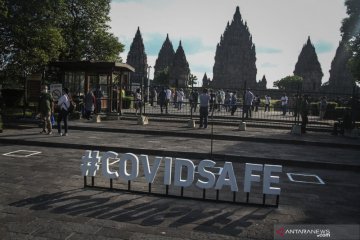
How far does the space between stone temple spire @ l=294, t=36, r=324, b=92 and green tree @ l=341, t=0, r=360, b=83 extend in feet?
184

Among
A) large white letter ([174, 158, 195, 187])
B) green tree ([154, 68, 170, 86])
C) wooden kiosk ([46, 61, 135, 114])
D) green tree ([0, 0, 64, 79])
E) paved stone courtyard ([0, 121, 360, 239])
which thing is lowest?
paved stone courtyard ([0, 121, 360, 239])

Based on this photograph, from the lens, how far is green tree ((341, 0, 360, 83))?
1215 inches

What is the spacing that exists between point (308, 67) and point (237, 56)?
21.1 metres

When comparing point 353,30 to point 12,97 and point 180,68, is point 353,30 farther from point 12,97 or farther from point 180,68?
point 180,68

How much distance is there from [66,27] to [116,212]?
2729 centimetres

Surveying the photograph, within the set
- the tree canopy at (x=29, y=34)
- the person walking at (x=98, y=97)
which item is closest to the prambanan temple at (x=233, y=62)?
the tree canopy at (x=29, y=34)

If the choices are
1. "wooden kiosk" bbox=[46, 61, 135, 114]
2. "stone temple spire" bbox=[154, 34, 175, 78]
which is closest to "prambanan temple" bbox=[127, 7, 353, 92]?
"stone temple spire" bbox=[154, 34, 175, 78]

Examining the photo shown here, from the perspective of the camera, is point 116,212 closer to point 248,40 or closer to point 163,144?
point 163,144

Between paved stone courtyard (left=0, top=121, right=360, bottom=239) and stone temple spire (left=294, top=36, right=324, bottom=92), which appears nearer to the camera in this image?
paved stone courtyard (left=0, top=121, right=360, bottom=239)

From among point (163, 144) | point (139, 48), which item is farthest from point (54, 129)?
point (139, 48)

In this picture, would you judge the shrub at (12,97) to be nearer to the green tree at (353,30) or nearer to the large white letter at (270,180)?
the large white letter at (270,180)

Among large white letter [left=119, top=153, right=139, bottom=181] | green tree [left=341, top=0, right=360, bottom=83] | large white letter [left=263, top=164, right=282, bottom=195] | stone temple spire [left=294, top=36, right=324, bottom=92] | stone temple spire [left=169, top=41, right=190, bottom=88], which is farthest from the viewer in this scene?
stone temple spire [left=294, top=36, right=324, bottom=92]

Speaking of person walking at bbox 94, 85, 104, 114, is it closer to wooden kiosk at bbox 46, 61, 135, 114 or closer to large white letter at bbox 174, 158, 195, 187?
wooden kiosk at bbox 46, 61, 135, 114

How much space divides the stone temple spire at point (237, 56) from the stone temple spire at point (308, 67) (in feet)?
49.8
